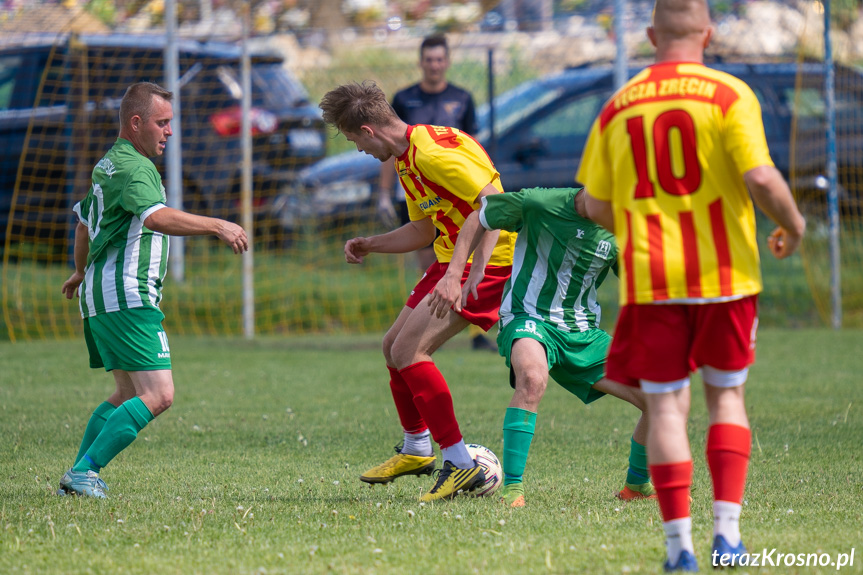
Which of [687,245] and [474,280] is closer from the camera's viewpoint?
[687,245]

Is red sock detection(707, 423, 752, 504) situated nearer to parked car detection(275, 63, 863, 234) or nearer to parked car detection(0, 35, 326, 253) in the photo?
parked car detection(275, 63, 863, 234)

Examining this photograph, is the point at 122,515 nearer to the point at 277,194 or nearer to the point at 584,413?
the point at 584,413

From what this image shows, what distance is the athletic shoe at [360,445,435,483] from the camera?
4476 millimetres

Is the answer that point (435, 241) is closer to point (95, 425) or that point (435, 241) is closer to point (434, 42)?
point (95, 425)

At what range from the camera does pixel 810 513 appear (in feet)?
12.2

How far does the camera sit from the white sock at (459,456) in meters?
4.29

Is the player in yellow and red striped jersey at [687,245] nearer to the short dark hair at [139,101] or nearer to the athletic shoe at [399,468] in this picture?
the athletic shoe at [399,468]

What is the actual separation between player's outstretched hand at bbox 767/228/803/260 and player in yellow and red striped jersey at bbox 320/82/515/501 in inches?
51.4

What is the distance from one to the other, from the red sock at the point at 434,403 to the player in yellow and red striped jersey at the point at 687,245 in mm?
1476

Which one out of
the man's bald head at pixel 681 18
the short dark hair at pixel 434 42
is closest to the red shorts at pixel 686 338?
the man's bald head at pixel 681 18

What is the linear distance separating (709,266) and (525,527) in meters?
1.24

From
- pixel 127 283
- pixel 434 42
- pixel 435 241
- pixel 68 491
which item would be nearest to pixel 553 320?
pixel 435 241

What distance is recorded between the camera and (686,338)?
2.90 meters

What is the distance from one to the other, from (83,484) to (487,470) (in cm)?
168
